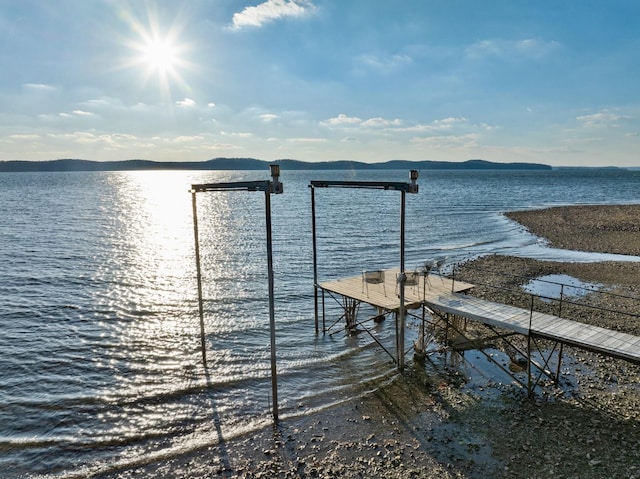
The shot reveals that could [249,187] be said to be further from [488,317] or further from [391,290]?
[488,317]

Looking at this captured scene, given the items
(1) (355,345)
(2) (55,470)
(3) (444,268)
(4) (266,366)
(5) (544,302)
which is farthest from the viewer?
(3) (444,268)

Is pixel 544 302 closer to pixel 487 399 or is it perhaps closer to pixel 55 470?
pixel 487 399

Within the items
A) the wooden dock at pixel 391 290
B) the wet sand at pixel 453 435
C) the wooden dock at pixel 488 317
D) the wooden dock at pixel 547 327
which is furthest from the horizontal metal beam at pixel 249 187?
the wooden dock at pixel 547 327

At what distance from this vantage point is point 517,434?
961 cm

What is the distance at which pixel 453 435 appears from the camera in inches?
386

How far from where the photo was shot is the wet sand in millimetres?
8680

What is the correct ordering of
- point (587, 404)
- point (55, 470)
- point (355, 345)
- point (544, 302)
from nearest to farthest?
1. point (55, 470)
2. point (587, 404)
3. point (355, 345)
4. point (544, 302)

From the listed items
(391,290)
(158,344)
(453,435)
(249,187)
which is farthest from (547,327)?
(158,344)

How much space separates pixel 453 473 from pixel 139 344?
12.4m

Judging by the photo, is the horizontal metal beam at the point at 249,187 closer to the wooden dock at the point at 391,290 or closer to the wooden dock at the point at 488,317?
the wooden dock at the point at 488,317

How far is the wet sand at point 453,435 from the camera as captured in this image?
28.5 ft

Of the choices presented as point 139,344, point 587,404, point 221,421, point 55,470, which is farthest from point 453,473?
point 139,344

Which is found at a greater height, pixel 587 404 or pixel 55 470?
pixel 587 404

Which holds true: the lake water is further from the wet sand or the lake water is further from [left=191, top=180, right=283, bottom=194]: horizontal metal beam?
[left=191, top=180, right=283, bottom=194]: horizontal metal beam
